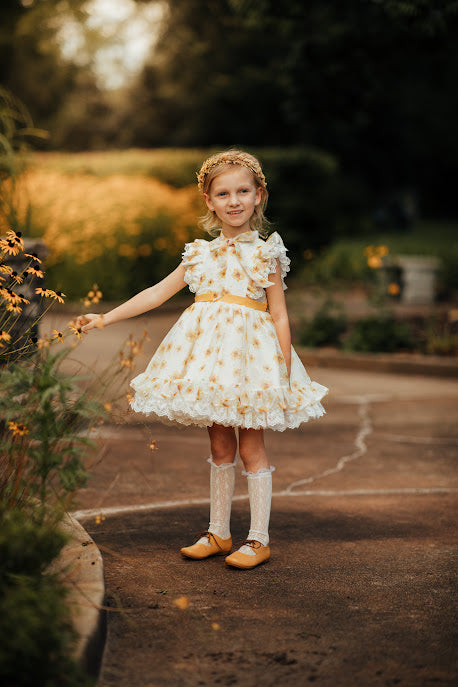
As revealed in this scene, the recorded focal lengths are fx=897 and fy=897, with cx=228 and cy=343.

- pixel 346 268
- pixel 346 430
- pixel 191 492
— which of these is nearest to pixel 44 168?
pixel 346 268

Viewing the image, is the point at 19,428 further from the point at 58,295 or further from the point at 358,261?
the point at 358,261

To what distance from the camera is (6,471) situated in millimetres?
3527

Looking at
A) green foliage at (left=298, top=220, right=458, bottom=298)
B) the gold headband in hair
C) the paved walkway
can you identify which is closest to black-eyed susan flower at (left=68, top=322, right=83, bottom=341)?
the paved walkway

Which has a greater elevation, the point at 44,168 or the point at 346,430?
the point at 44,168

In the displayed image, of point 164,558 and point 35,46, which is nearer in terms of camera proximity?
point 164,558

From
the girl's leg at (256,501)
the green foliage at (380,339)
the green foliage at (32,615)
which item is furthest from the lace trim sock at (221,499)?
the green foliage at (380,339)

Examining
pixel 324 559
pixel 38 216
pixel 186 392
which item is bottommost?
pixel 324 559

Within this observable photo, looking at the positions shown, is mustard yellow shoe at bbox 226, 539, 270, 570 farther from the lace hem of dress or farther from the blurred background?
the blurred background

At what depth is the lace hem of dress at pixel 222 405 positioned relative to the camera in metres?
3.78

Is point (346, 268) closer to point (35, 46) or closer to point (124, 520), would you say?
point (124, 520)

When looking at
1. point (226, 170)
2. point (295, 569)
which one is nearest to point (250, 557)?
point (295, 569)

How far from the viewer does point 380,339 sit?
10.7 meters

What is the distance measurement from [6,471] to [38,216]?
411 inches

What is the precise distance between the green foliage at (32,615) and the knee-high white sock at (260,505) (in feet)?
4.11
